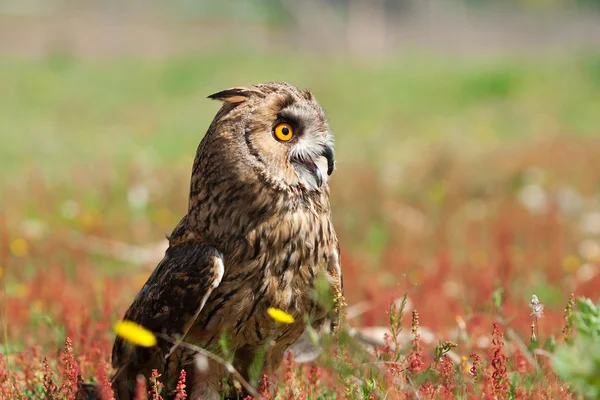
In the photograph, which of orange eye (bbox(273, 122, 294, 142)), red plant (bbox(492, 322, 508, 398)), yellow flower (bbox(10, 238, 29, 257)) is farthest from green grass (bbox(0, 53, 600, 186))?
red plant (bbox(492, 322, 508, 398))

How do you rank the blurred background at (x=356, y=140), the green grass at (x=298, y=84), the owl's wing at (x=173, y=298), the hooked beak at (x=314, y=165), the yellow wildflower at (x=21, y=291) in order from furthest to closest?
the green grass at (x=298, y=84) → the blurred background at (x=356, y=140) → the yellow wildflower at (x=21, y=291) → the hooked beak at (x=314, y=165) → the owl's wing at (x=173, y=298)

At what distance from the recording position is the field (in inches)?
134

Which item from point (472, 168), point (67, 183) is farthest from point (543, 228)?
point (67, 183)

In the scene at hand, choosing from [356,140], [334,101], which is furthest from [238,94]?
[334,101]

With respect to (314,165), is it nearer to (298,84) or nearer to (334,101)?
(334,101)

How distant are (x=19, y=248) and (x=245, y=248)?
4.02 metres

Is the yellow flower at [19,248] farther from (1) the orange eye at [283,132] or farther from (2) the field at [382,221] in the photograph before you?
(1) the orange eye at [283,132]

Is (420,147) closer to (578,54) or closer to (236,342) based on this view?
(236,342)

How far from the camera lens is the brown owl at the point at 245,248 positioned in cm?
357

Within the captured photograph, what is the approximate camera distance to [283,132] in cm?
376

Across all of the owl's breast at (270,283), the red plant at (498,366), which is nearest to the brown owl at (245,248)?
the owl's breast at (270,283)

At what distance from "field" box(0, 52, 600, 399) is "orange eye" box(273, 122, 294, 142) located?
2.73ft

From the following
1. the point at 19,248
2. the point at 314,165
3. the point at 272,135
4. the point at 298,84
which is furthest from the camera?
the point at 298,84

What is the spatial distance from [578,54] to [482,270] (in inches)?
856
